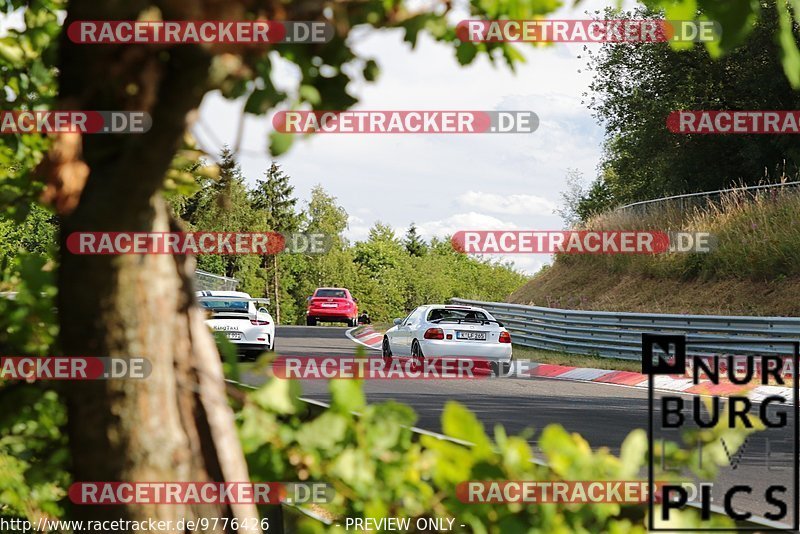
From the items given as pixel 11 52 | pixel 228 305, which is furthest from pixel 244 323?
pixel 11 52

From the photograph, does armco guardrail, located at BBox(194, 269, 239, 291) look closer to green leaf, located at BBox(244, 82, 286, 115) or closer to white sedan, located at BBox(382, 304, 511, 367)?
white sedan, located at BBox(382, 304, 511, 367)

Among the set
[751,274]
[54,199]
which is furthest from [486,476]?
[751,274]

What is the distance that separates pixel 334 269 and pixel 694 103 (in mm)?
57901

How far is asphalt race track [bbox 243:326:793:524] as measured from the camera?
9.12m

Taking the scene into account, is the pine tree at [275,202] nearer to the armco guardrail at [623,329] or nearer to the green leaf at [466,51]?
the armco guardrail at [623,329]

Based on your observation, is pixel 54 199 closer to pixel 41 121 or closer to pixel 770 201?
pixel 41 121

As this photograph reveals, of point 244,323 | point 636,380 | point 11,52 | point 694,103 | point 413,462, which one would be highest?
point 694,103

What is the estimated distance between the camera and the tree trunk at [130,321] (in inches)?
89.0

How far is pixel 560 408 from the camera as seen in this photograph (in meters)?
13.4

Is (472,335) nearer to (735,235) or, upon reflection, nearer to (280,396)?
(735,235)

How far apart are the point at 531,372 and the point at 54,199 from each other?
19.0m

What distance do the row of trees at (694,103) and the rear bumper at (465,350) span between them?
15302 millimetres

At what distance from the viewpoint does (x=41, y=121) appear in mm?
3666

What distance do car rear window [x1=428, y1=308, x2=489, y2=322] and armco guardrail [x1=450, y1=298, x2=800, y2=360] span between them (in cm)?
344
